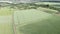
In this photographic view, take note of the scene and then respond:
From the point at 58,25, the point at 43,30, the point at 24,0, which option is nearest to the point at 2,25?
the point at 43,30

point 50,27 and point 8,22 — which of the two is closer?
point 50,27

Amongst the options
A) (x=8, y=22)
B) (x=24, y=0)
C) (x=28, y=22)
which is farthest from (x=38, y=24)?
(x=24, y=0)

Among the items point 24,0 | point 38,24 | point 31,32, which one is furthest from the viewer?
point 24,0

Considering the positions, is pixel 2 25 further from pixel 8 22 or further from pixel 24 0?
pixel 24 0

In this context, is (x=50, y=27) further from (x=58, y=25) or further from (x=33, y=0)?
(x=33, y=0)

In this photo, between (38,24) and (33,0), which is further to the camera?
(33,0)

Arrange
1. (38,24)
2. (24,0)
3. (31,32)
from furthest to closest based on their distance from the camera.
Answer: (24,0)
(38,24)
(31,32)

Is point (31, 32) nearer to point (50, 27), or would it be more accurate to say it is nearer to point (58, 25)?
point (50, 27)
